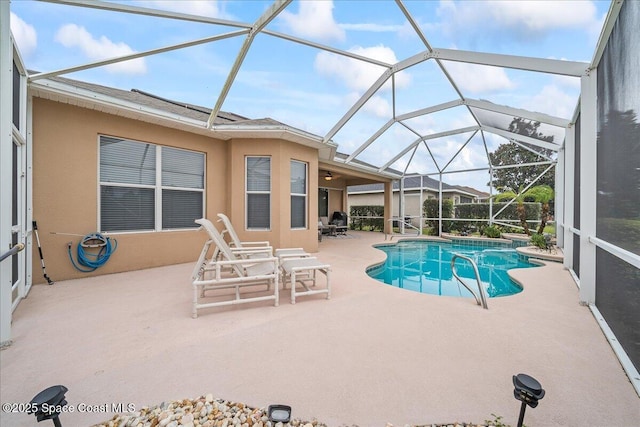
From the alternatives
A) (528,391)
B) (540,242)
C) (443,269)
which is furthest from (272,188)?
(540,242)

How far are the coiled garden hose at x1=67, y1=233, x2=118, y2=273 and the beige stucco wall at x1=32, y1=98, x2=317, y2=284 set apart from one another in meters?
0.10

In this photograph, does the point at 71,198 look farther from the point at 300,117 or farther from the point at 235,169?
the point at 300,117

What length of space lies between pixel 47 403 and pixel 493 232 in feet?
48.3

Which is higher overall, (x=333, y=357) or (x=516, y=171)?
(x=516, y=171)

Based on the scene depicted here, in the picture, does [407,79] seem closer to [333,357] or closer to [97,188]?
[333,357]

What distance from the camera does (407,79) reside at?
7391 millimetres

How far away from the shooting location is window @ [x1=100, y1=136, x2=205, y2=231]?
5.55m

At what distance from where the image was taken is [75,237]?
16.7 ft

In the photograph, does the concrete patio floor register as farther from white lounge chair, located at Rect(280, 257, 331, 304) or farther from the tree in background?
the tree in background

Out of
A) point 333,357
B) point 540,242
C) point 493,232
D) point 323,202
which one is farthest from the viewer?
point 323,202

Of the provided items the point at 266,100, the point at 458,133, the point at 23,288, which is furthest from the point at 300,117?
the point at 23,288

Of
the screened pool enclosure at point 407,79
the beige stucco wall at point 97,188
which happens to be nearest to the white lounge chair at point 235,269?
the beige stucco wall at point 97,188

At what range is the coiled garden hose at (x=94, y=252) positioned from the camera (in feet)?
16.7

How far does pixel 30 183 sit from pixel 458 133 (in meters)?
13.2
